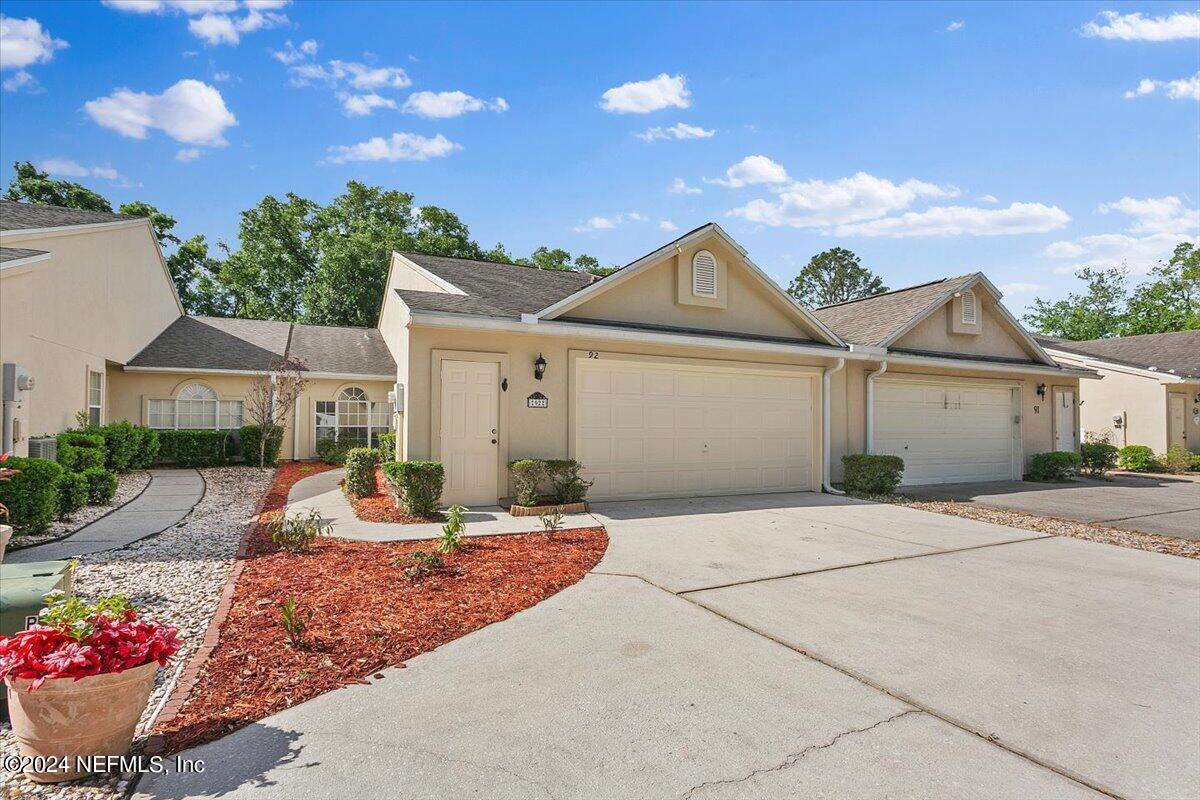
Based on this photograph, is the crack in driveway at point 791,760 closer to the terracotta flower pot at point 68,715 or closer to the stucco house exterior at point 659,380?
the terracotta flower pot at point 68,715

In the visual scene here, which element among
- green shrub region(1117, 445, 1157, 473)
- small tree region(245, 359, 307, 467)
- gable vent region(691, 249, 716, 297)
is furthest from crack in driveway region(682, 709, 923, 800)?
green shrub region(1117, 445, 1157, 473)

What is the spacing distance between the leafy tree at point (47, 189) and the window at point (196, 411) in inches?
849

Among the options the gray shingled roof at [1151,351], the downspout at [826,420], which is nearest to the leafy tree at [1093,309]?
the gray shingled roof at [1151,351]

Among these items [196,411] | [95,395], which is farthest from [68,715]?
[196,411]

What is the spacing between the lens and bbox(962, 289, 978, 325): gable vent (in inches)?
541

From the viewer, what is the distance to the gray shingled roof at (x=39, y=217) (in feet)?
38.2

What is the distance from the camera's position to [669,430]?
10375mm

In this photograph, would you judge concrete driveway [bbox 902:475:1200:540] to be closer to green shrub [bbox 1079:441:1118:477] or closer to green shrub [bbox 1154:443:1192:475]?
green shrub [bbox 1079:441:1118:477]

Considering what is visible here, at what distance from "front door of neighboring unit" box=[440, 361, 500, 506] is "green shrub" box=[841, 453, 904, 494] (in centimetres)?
710

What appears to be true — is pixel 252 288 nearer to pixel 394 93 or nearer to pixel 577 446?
pixel 394 93

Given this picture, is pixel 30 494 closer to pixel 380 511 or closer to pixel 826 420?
pixel 380 511

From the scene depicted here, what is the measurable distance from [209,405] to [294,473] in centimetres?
433

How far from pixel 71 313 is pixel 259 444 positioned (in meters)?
4.84

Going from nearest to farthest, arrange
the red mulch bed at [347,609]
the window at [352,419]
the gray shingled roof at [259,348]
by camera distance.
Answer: the red mulch bed at [347,609] < the gray shingled roof at [259,348] < the window at [352,419]
